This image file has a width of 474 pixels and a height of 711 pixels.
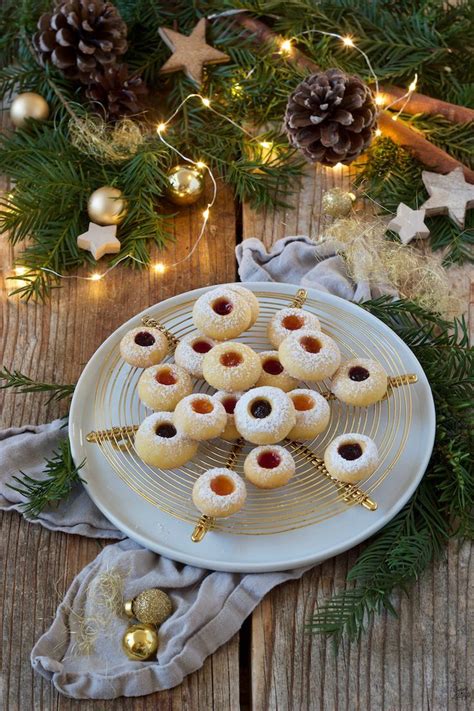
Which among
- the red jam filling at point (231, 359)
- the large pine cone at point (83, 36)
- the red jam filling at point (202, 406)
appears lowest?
the red jam filling at point (202, 406)

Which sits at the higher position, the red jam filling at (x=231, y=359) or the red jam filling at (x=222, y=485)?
the red jam filling at (x=231, y=359)

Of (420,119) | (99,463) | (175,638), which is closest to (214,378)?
(99,463)

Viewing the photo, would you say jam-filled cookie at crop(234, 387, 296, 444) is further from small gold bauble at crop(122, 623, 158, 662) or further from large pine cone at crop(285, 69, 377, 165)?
large pine cone at crop(285, 69, 377, 165)

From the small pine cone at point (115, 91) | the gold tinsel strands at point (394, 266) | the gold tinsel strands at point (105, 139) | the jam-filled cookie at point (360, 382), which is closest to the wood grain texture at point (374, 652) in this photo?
the jam-filled cookie at point (360, 382)

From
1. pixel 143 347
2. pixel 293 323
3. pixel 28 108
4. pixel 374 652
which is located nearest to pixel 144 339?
pixel 143 347

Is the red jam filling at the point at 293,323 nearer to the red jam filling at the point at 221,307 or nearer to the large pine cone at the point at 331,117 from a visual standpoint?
the red jam filling at the point at 221,307

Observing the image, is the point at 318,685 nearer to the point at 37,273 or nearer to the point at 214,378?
the point at 214,378

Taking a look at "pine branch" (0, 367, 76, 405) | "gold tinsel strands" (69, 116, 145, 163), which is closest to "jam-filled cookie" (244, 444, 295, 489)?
"pine branch" (0, 367, 76, 405)
